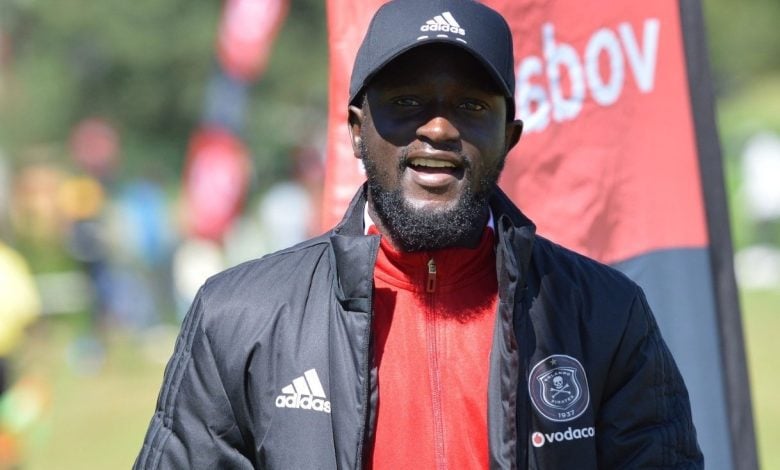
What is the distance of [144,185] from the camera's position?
20000 millimetres

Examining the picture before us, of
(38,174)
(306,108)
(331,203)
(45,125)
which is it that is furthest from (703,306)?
(45,125)

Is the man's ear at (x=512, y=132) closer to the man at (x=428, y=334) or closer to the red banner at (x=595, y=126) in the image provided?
the man at (x=428, y=334)

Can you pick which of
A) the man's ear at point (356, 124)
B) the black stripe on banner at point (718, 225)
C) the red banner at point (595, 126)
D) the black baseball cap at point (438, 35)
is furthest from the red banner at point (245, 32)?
the black baseball cap at point (438, 35)

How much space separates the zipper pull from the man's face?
4 cm

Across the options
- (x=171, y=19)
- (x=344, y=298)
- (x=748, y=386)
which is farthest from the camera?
(x=171, y=19)

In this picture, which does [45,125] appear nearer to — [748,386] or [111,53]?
[111,53]

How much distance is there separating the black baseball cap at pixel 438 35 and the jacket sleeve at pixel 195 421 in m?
0.62

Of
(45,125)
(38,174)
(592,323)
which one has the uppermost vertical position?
(45,125)

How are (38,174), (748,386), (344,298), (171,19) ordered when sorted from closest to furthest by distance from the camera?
1. (344,298)
2. (748,386)
3. (38,174)
4. (171,19)

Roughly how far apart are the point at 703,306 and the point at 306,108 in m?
29.0

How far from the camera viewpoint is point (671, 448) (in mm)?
2859

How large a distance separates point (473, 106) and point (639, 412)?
70cm

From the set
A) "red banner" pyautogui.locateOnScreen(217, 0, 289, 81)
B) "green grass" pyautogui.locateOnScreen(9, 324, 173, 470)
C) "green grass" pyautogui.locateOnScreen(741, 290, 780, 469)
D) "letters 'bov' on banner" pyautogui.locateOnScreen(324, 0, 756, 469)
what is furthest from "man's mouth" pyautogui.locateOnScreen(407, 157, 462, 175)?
"red banner" pyautogui.locateOnScreen(217, 0, 289, 81)

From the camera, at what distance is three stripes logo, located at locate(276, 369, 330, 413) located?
109 inches
